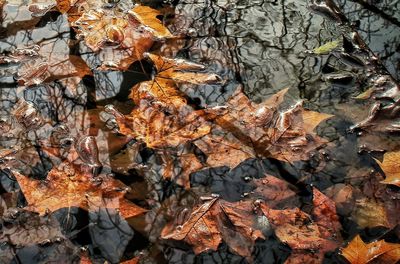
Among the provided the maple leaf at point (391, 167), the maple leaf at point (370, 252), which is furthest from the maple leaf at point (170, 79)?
the maple leaf at point (370, 252)

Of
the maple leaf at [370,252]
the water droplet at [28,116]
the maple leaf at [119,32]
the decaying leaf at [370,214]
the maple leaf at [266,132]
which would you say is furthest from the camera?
the maple leaf at [119,32]

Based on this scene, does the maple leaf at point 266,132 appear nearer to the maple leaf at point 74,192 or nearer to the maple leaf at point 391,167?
the maple leaf at point 391,167

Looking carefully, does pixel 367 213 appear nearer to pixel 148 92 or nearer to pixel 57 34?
pixel 148 92

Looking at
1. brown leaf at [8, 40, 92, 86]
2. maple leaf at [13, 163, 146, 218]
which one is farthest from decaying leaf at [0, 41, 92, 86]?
maple leaf at [13, 163, 146, 218]

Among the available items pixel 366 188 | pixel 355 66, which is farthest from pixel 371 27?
pixel 366 188

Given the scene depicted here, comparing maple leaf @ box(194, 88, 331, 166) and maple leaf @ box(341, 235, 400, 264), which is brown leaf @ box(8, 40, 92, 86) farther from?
maple leaf @ box(341, 235, 400, 264)

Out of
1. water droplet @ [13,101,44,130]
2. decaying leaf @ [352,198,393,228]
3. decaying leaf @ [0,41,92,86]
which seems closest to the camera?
decaying leaf @ [352,198,393,228]
